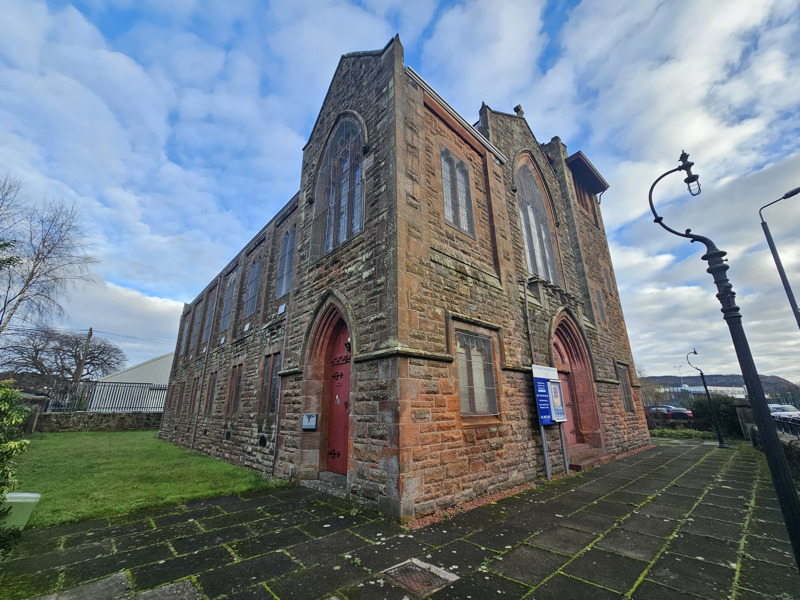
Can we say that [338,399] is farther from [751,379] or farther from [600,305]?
[600,305]

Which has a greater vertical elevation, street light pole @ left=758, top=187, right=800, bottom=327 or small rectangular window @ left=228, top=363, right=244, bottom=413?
street light pole @ left=758, top=187, right=800, bottom=327

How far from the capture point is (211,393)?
46.7 feet

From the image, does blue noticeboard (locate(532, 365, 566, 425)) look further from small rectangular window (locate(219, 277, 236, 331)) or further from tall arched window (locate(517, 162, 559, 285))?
small rectangular window (locate(219, 277, 236, 331))

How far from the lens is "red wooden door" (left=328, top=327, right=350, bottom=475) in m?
6.93

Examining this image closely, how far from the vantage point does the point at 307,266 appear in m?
8.58

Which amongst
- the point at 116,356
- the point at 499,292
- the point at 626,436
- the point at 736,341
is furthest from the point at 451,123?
the point at 116,356

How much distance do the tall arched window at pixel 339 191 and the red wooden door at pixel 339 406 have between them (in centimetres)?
243

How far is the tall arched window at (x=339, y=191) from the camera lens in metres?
7.86

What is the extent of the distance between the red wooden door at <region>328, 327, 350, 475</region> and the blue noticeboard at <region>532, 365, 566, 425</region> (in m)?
4.45

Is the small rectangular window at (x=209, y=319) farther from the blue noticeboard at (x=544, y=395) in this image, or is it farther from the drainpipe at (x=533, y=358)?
the blue noticeboard at (x=544, y=395)

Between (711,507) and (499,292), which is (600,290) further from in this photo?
(711,507)

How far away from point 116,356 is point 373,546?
1724 inches

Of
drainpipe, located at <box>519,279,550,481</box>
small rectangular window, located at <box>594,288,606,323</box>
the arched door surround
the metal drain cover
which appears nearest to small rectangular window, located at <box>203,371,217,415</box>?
the arched door surround

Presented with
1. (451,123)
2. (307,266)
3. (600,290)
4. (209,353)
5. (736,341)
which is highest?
(451,123)
